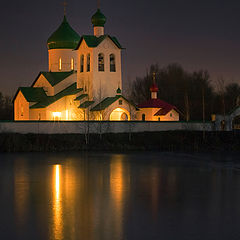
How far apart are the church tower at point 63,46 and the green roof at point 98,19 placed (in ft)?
11.4

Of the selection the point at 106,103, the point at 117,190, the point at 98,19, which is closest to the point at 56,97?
the point at 106,103

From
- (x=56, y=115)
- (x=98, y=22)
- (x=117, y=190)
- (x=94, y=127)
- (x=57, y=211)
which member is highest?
(x=98, y=22)

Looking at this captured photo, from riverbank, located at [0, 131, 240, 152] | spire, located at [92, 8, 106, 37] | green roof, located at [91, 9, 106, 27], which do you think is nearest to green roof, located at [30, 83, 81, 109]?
spire, located at [92, 8, 106, 37]

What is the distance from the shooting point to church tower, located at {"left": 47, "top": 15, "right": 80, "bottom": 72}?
45562 mm

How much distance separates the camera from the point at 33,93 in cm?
4509

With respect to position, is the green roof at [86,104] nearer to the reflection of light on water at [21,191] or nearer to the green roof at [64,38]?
the green roof at [64,38]

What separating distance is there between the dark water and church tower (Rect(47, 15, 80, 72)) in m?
22.1

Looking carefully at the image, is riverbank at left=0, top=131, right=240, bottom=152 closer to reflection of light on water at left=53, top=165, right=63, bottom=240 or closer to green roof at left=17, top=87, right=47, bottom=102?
green roof at left=17, top=87, right=47, bottom=102

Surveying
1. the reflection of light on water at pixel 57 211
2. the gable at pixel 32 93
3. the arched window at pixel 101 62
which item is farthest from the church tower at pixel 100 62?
the reflection of light on water at pixel 57 211

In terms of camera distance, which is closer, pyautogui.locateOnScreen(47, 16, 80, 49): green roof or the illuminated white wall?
pyautogui.locateOnScreen(47, 16, 80, 49): green roof

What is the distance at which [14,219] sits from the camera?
12.3 meters

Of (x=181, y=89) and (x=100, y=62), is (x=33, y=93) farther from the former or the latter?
(x=181, y=89)

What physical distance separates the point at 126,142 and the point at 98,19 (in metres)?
11.0

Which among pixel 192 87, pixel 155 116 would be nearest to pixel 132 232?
pixel 155 116
